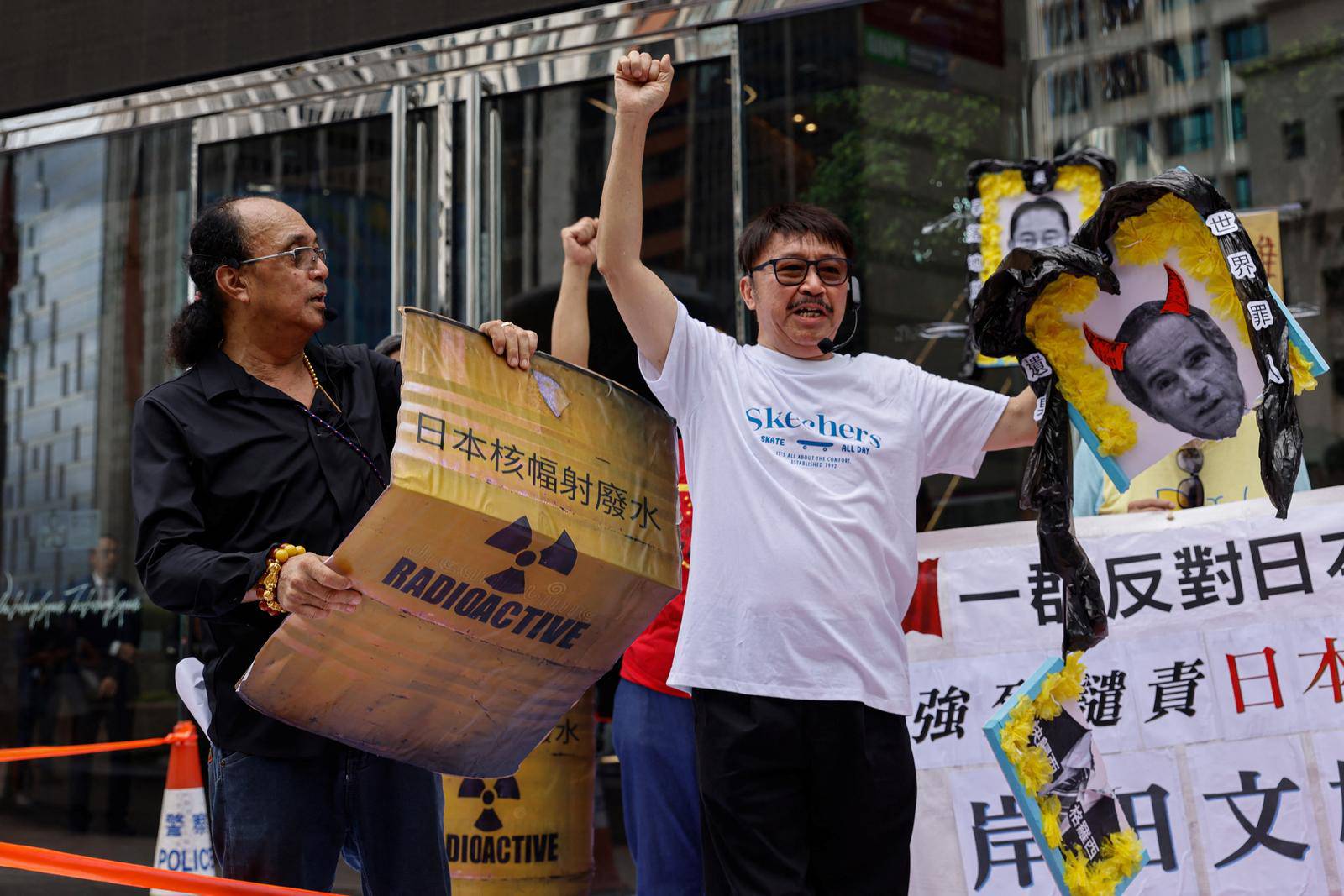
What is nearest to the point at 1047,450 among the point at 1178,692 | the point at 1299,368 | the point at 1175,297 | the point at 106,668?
the point at 1175,297

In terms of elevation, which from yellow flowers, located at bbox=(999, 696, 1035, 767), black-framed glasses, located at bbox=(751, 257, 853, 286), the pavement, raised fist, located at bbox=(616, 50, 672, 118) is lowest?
the pavement

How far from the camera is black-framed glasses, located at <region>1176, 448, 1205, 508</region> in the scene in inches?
185

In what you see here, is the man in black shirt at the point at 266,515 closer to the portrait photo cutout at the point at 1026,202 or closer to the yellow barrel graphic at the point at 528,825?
the yellow barrel graphic at the point at 528,825

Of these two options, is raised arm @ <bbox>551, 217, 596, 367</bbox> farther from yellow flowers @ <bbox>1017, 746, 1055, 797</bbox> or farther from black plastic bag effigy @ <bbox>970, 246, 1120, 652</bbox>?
yellow flowers @ <bbox>1017, 746, 1055, 797</bbox>

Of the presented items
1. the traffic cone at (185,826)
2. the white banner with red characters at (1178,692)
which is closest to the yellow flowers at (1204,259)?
the white banner with red characters at (1178,692)

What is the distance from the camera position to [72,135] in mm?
6699

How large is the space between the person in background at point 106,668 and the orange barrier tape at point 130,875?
3.58 meters

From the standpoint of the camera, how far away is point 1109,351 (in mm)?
2943

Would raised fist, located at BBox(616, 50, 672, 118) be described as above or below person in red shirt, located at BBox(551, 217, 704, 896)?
above

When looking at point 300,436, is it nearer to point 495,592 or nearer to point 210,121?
point 495,592

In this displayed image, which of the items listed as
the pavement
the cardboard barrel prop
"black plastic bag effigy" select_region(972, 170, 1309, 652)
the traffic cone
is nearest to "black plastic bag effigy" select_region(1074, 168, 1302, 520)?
"black plastic bag effigy" select_region(972, 170, 1309, 652)

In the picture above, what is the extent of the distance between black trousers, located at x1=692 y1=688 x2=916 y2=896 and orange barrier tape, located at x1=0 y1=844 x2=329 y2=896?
0.81 metres

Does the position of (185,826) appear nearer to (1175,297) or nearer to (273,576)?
(273,576)

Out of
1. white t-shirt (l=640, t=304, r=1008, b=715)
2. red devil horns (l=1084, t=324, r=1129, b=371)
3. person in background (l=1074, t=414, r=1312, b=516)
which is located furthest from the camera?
person in background (l=1074, t=414, r=1312, b=516)
